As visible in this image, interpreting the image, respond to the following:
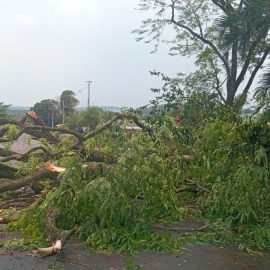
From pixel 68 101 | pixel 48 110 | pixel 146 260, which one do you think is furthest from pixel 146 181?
pixel 68 101

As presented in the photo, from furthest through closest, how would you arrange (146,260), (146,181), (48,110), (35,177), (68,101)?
(68,101) < (48,110) < (35,177) < (146,181) < (146,260)

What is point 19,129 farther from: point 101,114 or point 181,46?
point 181,46

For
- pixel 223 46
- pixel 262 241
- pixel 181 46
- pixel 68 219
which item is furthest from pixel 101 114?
Result: pixel 181 46

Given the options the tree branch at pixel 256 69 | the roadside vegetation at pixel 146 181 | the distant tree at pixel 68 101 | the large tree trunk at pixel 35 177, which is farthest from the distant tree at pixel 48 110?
the large tree trunk at pixel 35 177

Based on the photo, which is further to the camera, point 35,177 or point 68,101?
point 68,101

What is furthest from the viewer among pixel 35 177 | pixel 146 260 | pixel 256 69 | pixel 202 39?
pixel 202 39

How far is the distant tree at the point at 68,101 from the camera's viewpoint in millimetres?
45750

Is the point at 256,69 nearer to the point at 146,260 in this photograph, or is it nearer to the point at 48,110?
the point at 146,260

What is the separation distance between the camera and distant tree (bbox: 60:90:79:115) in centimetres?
4575

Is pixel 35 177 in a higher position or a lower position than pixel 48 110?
Result: lower

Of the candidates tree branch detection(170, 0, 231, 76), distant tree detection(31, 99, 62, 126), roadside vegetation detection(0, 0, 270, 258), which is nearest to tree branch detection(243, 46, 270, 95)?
tree branch detection(170, 0, 231, 76)

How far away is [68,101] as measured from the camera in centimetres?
4662

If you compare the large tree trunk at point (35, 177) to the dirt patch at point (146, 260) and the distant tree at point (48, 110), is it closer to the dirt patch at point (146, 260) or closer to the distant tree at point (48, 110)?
the dirt patch at point (146, 260)

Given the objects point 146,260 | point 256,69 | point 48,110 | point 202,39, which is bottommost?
point 146,260
